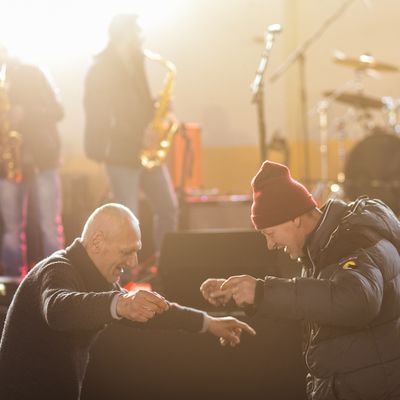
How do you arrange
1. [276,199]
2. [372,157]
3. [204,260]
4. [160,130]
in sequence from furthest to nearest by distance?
1. [372,157]
2. [160,130]
3. [204,260]
4. [276,199]

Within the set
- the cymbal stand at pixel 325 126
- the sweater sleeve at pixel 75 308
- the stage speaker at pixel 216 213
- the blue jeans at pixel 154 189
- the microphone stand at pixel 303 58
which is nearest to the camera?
the sweater sleeve at pixel 75 308

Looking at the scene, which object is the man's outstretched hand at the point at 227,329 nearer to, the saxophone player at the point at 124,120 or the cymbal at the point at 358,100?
the saxophone player at the point at 124,120

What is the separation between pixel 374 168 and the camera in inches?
333

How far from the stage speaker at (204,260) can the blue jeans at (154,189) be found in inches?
58.9

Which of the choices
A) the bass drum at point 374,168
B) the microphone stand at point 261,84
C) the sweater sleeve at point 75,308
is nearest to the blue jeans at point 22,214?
the microphone stand at point 261,84

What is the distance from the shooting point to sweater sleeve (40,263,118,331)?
8.77ft

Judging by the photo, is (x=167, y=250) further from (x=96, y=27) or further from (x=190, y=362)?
(x=96, y=27)

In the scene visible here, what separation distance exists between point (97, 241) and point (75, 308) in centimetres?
39

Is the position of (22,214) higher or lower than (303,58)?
lower

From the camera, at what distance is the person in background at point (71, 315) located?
8.89 ft

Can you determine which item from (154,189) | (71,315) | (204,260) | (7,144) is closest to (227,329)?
(71,315)

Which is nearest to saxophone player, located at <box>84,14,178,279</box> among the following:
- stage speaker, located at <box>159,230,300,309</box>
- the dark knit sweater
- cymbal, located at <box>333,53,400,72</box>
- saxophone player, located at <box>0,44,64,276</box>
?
saxophone player, located at <box>0,44,64,276</box>

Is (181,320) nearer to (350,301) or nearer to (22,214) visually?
(350,301)

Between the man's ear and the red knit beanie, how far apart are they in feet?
1.94
